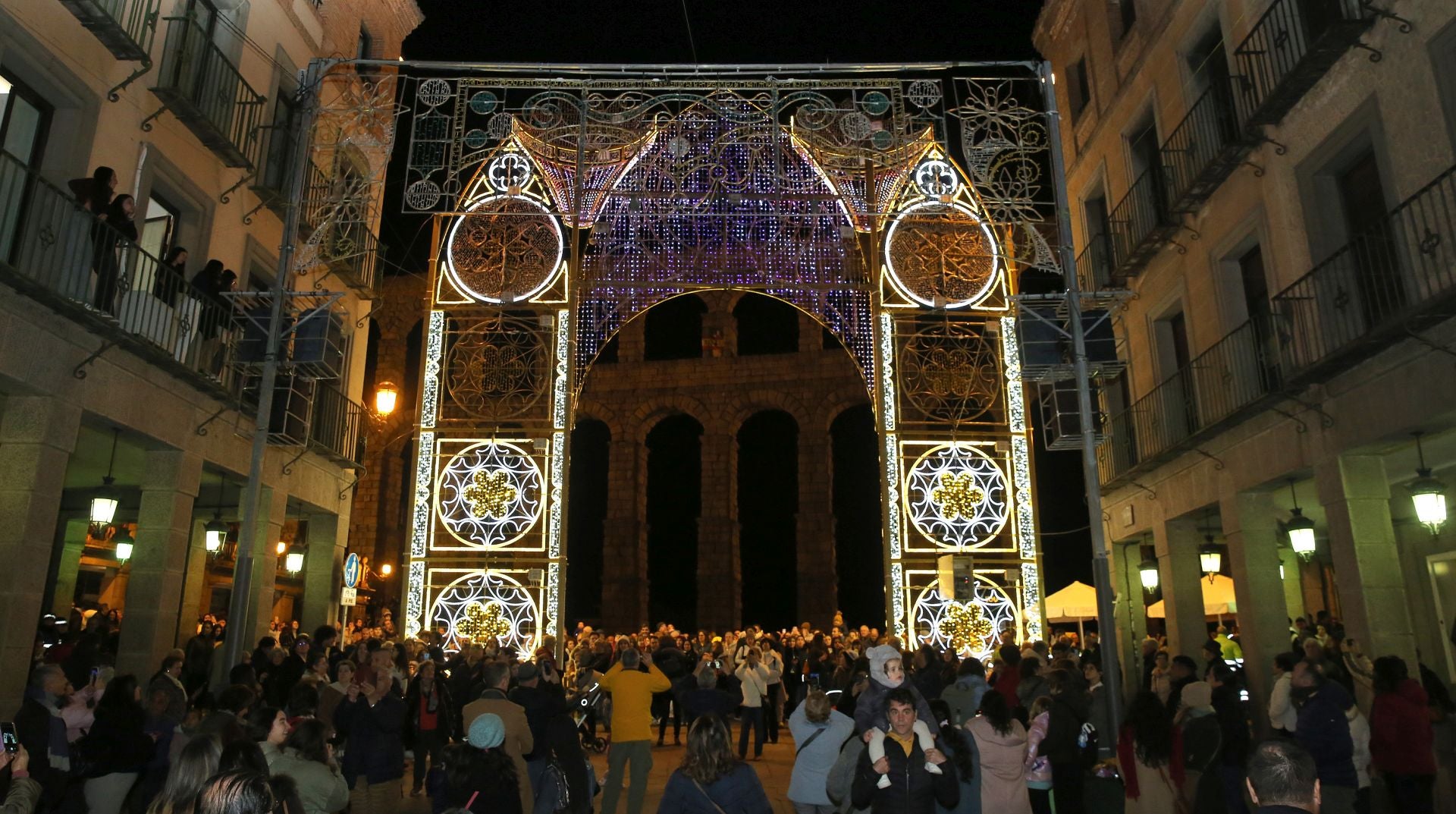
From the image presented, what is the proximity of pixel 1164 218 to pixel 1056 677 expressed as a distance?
8.82 meters

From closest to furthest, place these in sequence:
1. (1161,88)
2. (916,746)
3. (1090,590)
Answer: (916,746) < (1161,88) < (1090,590)

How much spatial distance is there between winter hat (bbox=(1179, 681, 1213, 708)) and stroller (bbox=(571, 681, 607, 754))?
5.76 meters

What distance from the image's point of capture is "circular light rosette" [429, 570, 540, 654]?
1369cm

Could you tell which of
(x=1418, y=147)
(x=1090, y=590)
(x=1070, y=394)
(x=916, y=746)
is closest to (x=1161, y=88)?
(x=1418, y=147)

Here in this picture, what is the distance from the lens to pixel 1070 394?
10609 millimetres

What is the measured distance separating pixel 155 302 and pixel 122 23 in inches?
115

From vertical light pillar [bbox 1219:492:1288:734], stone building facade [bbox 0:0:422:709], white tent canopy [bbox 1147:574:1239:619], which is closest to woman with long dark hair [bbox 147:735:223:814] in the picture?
stone building facade [bbox 0:0:422:709]

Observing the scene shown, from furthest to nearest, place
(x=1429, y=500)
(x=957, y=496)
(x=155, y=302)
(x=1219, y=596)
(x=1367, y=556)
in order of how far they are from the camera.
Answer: (x=1219, y=596) → (x=957, y=496) → (x=155, y=302) → (x=1367, y=556) → (x=1429, y=500)

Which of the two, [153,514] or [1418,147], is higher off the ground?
[1418,147]

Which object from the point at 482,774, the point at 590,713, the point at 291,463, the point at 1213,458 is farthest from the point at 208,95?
the point at 1213,458

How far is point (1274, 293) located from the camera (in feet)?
39.8

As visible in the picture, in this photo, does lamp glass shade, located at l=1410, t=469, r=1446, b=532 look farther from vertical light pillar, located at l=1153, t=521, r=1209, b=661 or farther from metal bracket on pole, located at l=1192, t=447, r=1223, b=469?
vertical light pillar, located at l=1153, t=521, r=1209, b=661

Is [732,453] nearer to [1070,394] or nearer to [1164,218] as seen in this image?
[1164,218]

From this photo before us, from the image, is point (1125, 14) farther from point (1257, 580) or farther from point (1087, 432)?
point (1087, 432)
